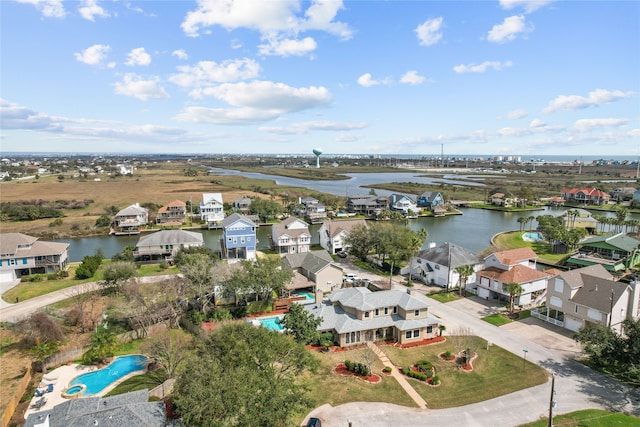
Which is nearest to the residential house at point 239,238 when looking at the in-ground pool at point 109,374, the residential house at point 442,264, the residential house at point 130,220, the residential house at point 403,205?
the residential house at point 442,264

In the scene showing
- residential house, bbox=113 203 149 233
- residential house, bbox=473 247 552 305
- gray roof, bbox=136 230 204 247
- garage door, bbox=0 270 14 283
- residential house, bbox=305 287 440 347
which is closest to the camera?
residential house, bbox=305 287 440 347

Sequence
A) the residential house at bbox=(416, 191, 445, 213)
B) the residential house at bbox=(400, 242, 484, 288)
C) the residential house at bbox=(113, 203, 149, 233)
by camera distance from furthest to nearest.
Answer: the residential house at bbox=(416, 191, 445, 213) < the residential house at bbox=(113, 203, 149, 233) < the residential house at bbox=(400, 242, 484, 288)

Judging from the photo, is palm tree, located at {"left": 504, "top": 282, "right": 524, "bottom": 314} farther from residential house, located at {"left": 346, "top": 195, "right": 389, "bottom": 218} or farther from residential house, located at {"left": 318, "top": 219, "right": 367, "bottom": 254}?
residential house, located at {"left": 346, "top": 195, "right": 389, "bottom": 218}

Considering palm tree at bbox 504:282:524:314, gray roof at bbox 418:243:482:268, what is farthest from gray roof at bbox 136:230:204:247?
palm tree at bbox 504:282:524:314

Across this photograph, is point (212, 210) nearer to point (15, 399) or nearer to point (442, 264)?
point (442, 264)

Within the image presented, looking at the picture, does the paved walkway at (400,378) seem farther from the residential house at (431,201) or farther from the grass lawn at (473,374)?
the residential house at (431,201)

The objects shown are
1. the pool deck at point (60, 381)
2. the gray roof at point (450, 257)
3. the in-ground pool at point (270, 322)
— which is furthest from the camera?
the gray roof at point (450, 257)
